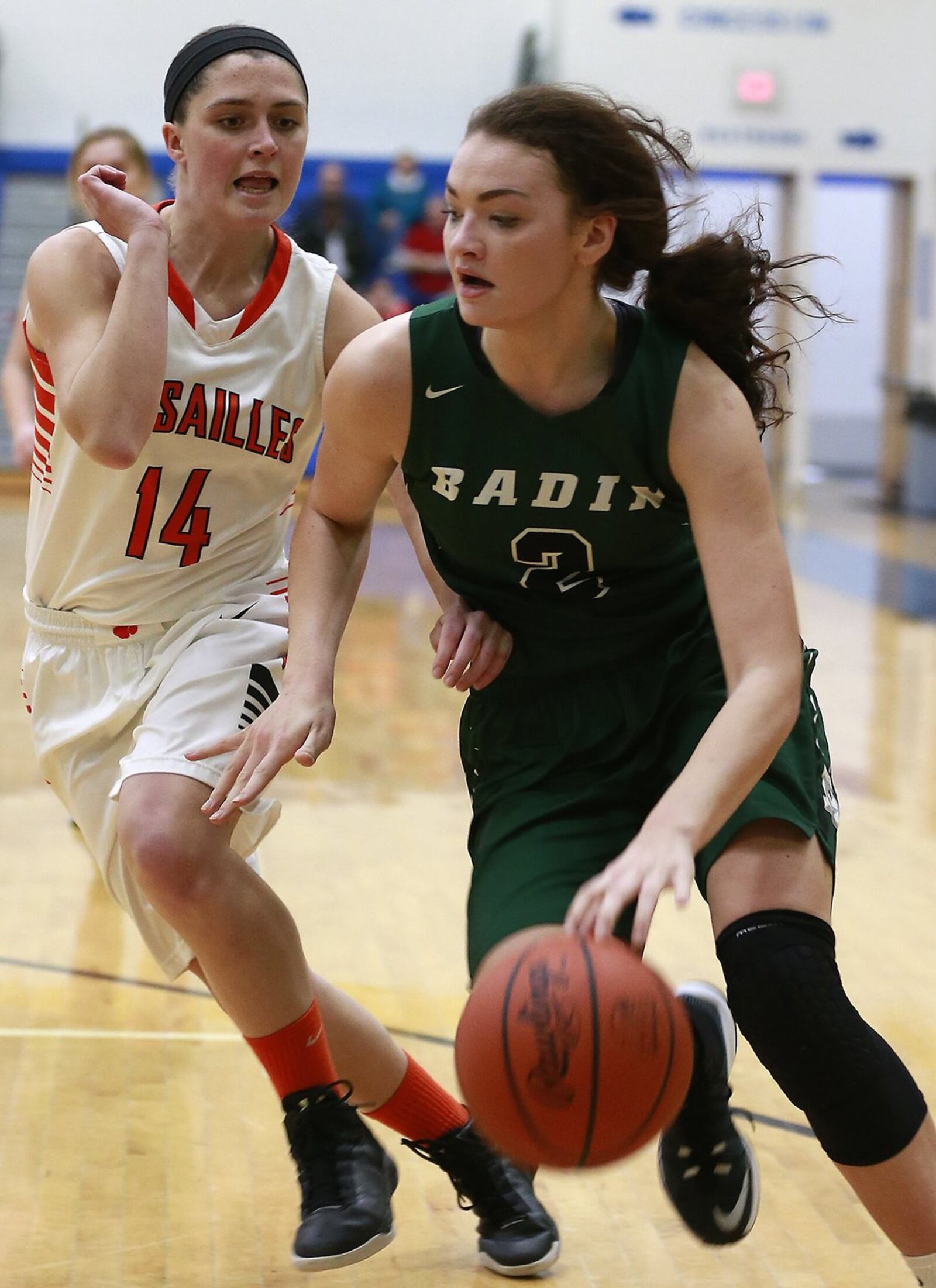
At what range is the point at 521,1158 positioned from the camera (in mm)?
2057

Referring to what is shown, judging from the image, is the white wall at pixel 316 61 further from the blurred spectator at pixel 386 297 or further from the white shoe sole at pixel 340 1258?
the white shoe sole at pixel 340 1258

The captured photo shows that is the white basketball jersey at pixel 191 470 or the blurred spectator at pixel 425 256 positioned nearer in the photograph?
the white basketball jersey at pixel 191 470

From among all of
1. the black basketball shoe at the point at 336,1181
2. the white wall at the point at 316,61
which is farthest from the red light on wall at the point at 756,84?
the black basketball shoe at the point at 336,1181

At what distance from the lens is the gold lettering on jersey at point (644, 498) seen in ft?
7.53

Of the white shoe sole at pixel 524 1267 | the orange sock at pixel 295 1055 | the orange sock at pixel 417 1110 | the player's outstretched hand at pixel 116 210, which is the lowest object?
the white shoe sole at pixel 524 1267

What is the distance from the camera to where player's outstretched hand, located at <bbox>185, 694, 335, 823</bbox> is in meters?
2.28

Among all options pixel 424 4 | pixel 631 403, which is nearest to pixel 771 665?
pixel 631 403

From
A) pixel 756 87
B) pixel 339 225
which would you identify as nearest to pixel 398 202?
pixel 339 225

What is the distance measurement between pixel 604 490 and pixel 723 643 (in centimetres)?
31

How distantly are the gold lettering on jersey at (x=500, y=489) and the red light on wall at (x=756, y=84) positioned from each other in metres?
15.4

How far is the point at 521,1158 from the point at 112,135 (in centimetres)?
368

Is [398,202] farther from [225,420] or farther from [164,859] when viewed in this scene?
[164,859]

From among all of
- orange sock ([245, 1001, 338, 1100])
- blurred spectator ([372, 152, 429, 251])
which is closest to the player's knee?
Result: orange sock ([245, 1001, 338, 1100])

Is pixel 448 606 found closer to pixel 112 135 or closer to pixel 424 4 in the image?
pixel 112 135
